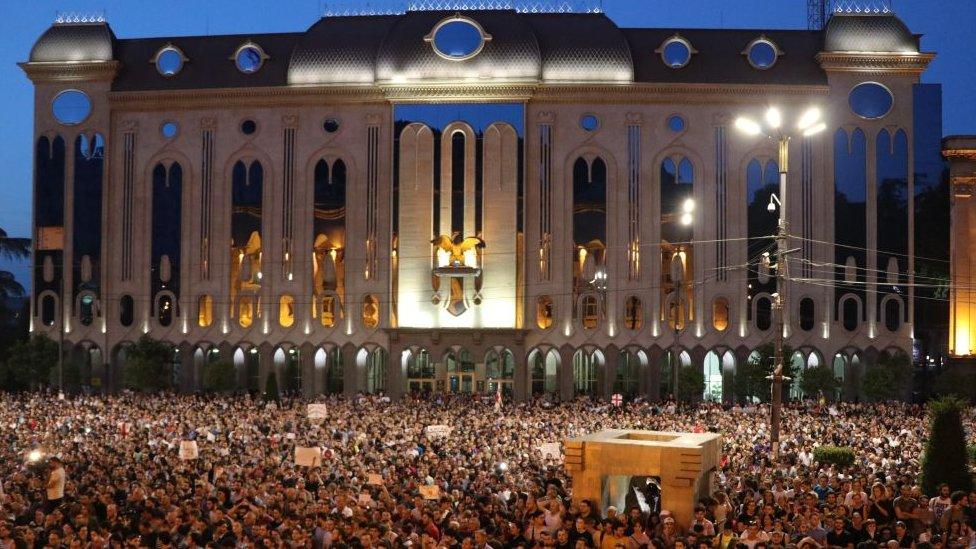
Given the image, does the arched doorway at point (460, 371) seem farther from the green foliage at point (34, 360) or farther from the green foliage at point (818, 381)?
the green foliage at point (34, 360)

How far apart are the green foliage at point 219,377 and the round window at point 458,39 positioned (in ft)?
64.4

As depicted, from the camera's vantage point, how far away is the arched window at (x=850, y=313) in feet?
A: 196

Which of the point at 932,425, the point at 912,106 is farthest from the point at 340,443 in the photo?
the point at 912,106

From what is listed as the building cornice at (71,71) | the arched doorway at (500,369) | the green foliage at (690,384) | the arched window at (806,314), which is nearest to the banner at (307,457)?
the green foliage at (690,384)

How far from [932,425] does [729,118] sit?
3980 cm

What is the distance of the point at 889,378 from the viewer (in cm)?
5600

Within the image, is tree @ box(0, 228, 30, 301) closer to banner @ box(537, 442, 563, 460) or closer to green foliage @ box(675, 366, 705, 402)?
green foliage @ box(675, 366, 705, 402)

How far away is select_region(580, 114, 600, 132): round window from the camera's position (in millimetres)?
61406

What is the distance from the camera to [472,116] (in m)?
61.3

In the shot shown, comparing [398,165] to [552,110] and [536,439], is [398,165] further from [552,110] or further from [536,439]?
Result: [536,439]

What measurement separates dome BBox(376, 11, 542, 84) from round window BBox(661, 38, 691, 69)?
6747 mm

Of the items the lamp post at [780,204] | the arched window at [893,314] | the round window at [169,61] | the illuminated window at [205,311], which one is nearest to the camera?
the lamp post at [780,204]

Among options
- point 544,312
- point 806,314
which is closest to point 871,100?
point 806,314

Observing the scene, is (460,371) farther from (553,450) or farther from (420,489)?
(420,489)
